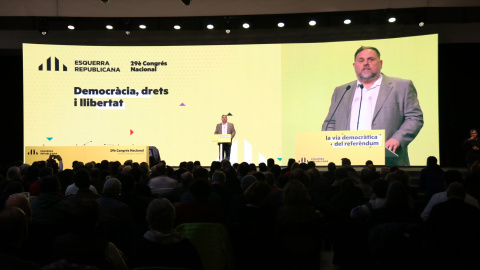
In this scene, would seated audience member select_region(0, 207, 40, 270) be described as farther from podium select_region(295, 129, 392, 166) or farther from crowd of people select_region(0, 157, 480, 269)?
podium select_region(295, 129, 392, 166)

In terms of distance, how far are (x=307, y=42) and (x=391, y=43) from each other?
198 centimetres

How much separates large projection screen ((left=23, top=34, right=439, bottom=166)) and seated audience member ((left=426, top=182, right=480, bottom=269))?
836 cm

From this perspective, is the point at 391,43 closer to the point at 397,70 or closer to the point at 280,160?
the point at 397,70

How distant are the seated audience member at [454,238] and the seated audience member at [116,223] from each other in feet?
6.68

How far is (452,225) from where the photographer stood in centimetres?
342

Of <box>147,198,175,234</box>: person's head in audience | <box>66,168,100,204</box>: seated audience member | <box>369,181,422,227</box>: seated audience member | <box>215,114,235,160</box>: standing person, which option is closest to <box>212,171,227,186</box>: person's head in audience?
<box>66,168,100,204</box>: seated audience member

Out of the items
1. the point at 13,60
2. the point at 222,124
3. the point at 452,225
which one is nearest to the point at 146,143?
the point at 222,124

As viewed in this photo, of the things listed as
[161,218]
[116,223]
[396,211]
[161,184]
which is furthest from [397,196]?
[161,184]

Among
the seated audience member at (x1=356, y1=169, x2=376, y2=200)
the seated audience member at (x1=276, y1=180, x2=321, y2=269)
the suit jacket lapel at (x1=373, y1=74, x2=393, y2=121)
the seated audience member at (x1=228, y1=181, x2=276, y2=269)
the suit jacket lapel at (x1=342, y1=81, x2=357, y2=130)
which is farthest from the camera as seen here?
the suit jacket lapel at (x1=342, y1=81, x2=357, y2=130)

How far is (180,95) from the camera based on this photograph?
40.2 feet

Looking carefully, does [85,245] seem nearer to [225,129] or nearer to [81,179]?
[81,179]

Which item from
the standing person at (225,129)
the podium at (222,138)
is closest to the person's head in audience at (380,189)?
the podium at (222,138)

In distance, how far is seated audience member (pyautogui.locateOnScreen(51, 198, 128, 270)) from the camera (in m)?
2.54

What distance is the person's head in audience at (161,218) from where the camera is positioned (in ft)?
8.89
